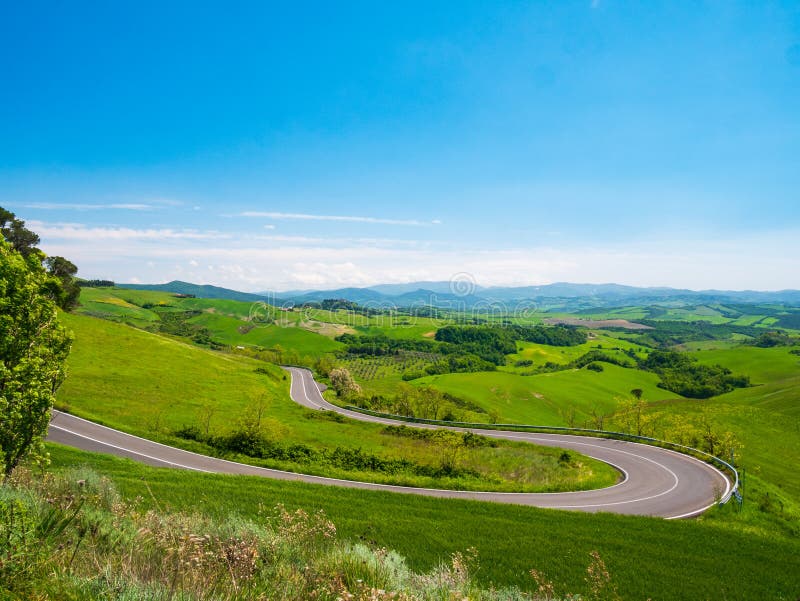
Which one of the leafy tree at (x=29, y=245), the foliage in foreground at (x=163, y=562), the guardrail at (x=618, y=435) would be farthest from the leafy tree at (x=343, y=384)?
the foliage in foreground at (x=163, y=562)

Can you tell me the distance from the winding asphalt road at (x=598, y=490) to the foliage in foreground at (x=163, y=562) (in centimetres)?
1681

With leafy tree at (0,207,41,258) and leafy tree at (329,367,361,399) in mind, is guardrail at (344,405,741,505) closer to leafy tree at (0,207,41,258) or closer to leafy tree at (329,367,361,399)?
leafy tree at (329,367,361,399)

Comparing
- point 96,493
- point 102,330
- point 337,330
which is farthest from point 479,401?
point 337,330

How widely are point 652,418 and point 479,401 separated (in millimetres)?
45615

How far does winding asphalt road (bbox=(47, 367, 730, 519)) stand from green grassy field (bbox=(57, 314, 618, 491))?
1.29 metres

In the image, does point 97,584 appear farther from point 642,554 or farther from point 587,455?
point 587,455

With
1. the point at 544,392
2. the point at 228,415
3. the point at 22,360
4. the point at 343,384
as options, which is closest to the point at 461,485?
the point at 22,360

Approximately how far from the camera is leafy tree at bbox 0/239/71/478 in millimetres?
9711

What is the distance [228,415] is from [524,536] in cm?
3599

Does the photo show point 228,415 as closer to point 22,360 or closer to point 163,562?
point 22,360

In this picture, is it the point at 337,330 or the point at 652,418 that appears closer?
the point at 652,418

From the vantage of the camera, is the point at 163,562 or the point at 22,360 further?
the point at 22,360

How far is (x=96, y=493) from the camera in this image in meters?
11.5

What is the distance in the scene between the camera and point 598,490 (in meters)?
27.8
